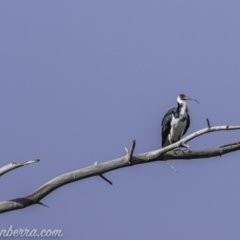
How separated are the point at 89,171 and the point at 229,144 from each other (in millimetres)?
1658

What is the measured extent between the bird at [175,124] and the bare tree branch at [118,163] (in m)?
6.79

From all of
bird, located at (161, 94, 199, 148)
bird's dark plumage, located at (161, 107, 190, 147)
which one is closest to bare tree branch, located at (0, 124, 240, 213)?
bird, located at (161, 94, 199, 148)

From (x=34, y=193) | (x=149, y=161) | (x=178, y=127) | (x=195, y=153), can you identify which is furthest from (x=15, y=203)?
(x=178, y=127)

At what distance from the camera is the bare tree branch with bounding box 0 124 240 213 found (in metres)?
8.52

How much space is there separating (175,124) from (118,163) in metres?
7.39

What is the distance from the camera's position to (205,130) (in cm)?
883

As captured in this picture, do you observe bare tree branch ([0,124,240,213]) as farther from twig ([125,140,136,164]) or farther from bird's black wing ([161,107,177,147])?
bird's black wing ([161,107,177,147])

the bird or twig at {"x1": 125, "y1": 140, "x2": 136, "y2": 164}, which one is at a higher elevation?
the bird

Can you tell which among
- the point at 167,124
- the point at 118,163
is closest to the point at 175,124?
the point at 167,124

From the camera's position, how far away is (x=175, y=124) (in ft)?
52.7

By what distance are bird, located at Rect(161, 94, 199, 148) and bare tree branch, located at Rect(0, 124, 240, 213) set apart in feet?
22.3

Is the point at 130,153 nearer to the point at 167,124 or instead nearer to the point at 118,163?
the point at 118,163

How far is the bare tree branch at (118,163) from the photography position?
27.9 feet

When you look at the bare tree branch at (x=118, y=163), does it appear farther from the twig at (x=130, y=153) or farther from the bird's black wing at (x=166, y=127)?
the bird's black wing at (x=166, y=127)
